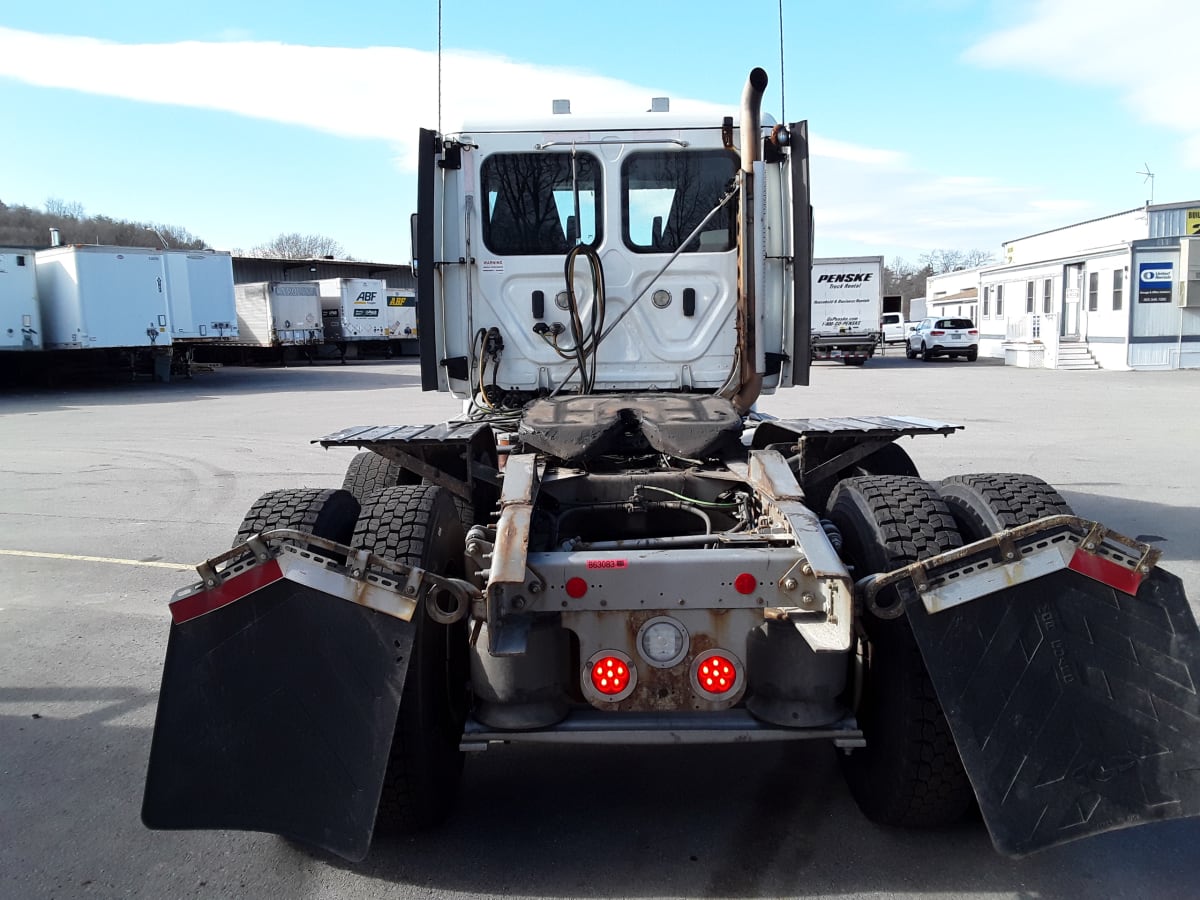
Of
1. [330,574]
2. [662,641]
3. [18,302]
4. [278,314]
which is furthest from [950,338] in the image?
[330,574]

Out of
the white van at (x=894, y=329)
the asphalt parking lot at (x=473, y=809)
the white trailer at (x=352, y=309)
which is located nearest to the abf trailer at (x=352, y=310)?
the white trailer at (x=352, y=309)

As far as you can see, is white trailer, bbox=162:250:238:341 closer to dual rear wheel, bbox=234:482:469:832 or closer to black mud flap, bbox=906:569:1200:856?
dual rear wheel, bbox=234:482:469:832

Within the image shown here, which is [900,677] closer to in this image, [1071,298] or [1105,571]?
[1105,571]

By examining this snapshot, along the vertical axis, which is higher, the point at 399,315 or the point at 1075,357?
the point at 399,315

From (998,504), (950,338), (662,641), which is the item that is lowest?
(662,641)

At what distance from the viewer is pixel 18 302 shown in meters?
24.0

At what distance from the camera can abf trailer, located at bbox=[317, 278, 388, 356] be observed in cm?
4112

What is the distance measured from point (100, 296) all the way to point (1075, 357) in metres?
28.5

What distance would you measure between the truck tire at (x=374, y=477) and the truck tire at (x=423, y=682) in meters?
1.59


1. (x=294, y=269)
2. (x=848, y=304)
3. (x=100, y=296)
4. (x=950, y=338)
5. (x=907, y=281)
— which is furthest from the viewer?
(x=907, y=281)

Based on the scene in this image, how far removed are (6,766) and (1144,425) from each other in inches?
580

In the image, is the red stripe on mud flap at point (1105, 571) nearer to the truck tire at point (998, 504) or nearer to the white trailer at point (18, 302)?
the truck tire at point (998, 504)

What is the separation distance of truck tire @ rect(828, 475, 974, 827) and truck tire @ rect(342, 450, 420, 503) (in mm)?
2657

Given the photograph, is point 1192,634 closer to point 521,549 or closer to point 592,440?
point 521,549
